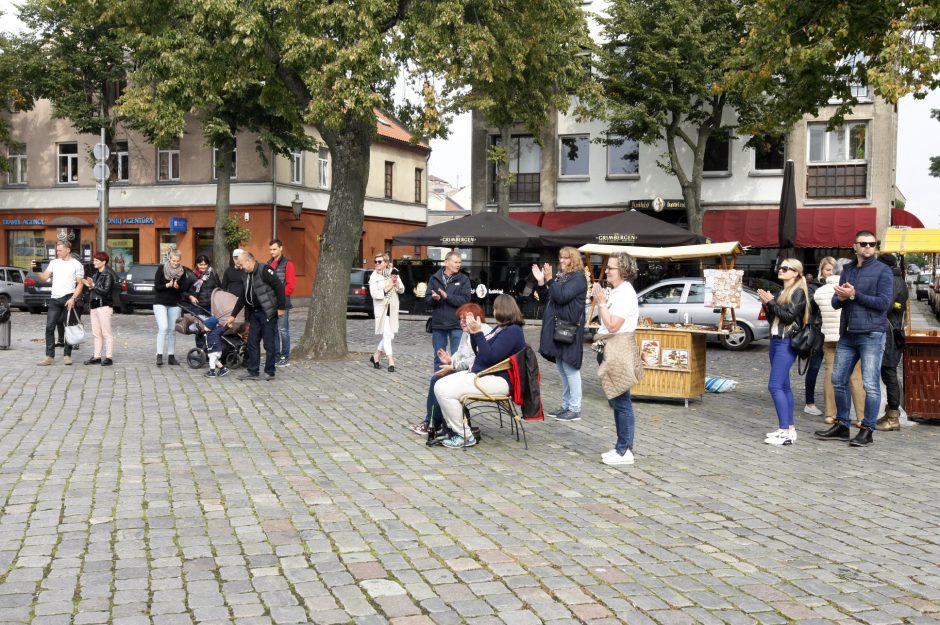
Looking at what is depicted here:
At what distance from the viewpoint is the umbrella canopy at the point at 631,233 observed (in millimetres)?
21141

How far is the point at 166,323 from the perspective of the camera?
47.4 feet

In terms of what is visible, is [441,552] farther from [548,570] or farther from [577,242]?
[577,242]

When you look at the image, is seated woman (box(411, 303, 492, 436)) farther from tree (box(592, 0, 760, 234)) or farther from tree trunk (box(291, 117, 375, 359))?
tree (box(592, 0, 760, 234))

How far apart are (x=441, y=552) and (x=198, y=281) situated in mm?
10522

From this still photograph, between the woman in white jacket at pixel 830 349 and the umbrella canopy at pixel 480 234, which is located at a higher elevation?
the umbrella canopy at pixel 480 234

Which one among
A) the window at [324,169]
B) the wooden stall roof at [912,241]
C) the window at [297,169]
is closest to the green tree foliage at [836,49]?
the wooden stall roof at [912,241]

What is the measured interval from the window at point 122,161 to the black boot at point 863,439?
35.4m

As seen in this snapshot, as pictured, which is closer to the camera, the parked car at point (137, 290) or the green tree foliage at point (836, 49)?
the green tree foliage at point (836, 49)

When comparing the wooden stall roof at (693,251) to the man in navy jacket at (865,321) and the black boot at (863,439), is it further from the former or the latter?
the black boot at (863,439)

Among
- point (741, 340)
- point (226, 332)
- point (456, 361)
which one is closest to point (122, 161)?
point (226, 332)

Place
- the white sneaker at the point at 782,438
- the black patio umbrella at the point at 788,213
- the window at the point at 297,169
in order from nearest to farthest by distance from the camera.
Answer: the white sneaker at the point at 782,438
the black patio umbrella at the point at 788,213
the window at the point at 297,169

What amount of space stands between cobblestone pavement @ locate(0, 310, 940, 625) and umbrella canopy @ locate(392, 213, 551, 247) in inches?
526

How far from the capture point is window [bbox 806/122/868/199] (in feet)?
100

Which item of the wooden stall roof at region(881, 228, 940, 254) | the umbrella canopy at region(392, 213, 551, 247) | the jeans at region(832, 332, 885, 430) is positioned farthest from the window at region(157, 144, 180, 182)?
the jeans at region(832, 332, 885, 430)
